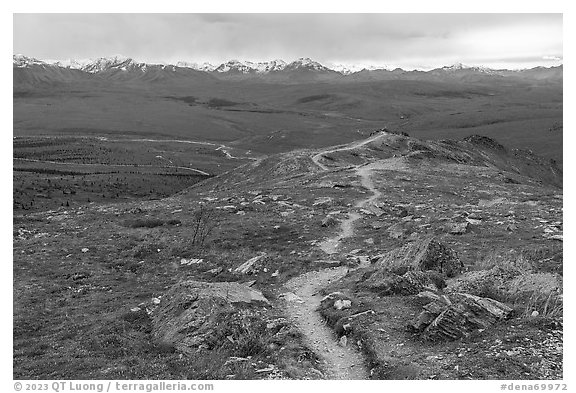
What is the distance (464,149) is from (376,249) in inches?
3142

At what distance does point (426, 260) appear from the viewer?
2314 cm

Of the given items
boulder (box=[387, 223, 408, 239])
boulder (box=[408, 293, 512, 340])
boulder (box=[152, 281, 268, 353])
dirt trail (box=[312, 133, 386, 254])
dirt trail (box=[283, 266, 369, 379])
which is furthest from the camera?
boulder (box=[387, 223, 408, 239])

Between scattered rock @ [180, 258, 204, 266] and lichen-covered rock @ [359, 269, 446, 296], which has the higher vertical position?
lichen-covered rock @ [359, 269, 446, 296]

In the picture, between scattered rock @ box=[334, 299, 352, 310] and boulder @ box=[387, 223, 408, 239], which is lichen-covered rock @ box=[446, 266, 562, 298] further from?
boulder @ box=[387, 223, 408, 239]

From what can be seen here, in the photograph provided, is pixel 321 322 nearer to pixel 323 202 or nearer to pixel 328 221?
pixel 328 221

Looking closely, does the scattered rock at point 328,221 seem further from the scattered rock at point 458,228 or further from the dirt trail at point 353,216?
the scattered rock at point 458,228

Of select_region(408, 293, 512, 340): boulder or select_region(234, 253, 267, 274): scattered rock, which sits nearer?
select_region(408, 293, 512, 340): boulder

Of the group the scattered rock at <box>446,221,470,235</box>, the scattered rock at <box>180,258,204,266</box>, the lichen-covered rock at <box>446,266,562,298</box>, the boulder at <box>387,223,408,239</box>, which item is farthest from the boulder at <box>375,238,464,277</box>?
the scattered rock at <box>180,258,204,266</box>

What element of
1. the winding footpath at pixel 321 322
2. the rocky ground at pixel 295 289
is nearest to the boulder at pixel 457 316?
the rocky ground at pixel 295 289

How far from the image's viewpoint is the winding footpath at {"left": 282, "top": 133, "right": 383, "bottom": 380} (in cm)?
1625

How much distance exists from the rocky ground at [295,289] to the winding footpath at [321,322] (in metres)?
0.07

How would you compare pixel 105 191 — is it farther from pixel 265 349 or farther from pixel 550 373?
pixel 550 373

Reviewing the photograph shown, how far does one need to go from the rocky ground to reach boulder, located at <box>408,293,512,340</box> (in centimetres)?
8

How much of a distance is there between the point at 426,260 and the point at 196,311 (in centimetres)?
1174
